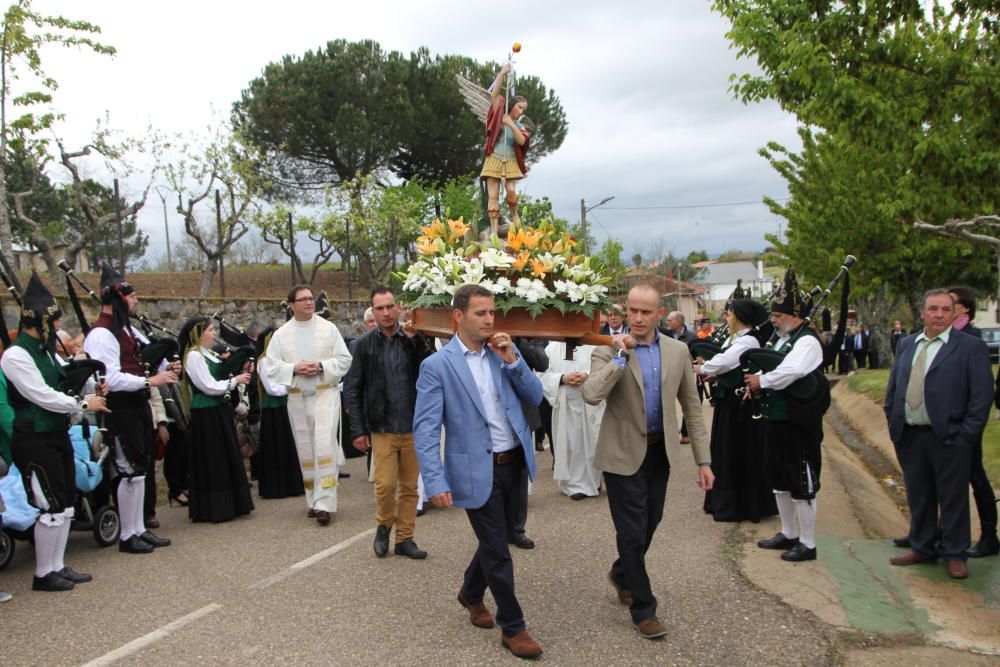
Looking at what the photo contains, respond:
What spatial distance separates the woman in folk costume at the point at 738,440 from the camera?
24.1ft

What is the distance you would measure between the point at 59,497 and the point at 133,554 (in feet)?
3.52

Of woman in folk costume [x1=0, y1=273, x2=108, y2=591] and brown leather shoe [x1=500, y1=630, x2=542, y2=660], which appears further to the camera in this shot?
woman in folk costume [x1=0, y1=273, x2=108, y2=591]

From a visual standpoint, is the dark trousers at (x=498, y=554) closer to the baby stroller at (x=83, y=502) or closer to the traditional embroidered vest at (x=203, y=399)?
the baby stroller at (x=83, y=502)

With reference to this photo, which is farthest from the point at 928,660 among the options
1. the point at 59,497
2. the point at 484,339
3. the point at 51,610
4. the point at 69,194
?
the point at 69,194

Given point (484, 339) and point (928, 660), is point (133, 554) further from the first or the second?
point (928, 660)

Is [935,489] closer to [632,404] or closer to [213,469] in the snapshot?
[632,404]

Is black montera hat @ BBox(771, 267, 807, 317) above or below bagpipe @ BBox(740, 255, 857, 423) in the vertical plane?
Answer: above

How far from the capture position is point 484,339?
473 centimetres

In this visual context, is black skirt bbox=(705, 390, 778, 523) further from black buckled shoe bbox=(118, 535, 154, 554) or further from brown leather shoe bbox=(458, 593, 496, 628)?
black buckled shoe bbox=(118, 535, 154, 554)

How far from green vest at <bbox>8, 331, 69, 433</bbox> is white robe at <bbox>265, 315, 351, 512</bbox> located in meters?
2.15

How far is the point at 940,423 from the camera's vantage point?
5.85 metres

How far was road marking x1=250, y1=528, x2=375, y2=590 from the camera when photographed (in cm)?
571

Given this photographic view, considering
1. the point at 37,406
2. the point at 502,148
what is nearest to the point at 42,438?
the point at 37,406

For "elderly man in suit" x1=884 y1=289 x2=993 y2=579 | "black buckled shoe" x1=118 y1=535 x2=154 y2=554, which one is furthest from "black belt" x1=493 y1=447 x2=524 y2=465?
"black buckled shoe" x1=118 y1=535 x2=154 y2=554
